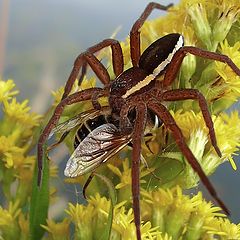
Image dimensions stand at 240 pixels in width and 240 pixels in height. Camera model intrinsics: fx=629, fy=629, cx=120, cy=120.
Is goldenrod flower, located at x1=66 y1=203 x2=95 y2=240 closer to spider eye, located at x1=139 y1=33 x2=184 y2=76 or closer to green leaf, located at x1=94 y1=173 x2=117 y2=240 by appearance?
green leaf, located at x1=94 y1=173 x2=117 y2=240

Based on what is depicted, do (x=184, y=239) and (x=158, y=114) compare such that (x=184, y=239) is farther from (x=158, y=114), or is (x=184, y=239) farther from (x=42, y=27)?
(x=42, y=27)

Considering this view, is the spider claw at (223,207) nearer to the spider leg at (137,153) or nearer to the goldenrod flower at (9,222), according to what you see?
the spider leg at (137,153)

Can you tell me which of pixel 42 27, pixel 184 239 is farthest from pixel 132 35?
pixel 42 27

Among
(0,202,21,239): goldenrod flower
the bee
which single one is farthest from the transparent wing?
(0,202,21,239): goldenrod flower

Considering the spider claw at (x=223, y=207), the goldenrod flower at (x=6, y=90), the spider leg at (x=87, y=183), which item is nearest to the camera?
the spider claw at (x=223, y=207)

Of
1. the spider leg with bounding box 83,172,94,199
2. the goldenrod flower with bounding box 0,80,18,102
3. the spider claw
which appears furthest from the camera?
the goldenrod flower with bounding box 0,80,18,102

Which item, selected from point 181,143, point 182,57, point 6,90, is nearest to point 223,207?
point 181,143

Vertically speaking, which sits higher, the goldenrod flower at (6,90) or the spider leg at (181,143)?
the goldenrod flower at (6,90)

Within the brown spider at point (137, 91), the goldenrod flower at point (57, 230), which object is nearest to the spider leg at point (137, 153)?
the brown spider at point (137, 91)
